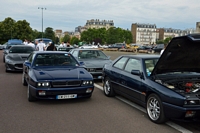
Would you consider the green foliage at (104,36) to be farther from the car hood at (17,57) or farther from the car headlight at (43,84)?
the car headlight at (43,84)

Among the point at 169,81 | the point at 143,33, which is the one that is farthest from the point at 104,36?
the point at 169,81

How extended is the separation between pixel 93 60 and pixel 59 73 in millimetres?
4595

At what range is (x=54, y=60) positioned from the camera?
298 inches

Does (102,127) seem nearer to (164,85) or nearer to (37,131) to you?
(37,131)

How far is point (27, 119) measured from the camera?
5152 mm

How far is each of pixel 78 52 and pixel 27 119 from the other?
6.98 metres

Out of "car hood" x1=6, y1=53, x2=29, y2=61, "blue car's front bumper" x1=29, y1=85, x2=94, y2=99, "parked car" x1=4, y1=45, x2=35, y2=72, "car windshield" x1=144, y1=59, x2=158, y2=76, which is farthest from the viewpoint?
"car hood" x1=6, y1=53, x2=29, y2=61

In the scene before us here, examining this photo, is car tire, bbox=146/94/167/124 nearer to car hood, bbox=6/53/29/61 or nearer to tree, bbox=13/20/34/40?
car hood, bbox=6/53/29/61

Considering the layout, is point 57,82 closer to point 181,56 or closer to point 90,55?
point 181,56

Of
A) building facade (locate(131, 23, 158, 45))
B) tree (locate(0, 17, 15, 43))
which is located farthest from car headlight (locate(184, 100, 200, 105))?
building facade (locate(131, 23, 158, 45))

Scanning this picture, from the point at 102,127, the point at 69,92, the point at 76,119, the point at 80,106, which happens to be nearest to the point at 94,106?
the point at 80,106

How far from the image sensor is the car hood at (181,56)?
475 cm

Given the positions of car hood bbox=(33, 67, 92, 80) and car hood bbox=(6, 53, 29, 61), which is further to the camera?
car hood bbox=(6, 53, 29, 61)

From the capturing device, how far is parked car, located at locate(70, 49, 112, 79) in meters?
10.0
